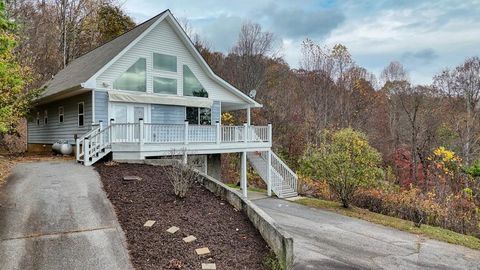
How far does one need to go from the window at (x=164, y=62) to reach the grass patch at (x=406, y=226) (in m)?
8.63

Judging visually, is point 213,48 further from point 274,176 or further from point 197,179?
point 197,179

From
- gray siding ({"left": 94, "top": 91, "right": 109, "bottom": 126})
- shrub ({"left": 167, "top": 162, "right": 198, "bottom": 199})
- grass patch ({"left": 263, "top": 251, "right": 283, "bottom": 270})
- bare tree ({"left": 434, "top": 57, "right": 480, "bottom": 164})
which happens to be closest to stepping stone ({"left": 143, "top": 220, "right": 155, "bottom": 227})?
shrub ({"left": 167, "top": 162, "right": 198, "bottom": 199})

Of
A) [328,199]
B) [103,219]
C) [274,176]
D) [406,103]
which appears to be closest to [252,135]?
[274,176]

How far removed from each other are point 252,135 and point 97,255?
11.7 metres

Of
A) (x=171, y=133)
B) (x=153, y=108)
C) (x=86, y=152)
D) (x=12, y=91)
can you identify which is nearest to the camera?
(x=86, y=152)

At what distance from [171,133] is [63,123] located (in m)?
7.03

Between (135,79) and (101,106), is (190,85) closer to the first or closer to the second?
(135,79)

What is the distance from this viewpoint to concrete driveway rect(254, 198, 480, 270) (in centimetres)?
719

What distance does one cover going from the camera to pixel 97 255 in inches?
202

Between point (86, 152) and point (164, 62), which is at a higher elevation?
point (164, 62)

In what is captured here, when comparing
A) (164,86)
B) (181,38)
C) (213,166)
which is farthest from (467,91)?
(164,86)

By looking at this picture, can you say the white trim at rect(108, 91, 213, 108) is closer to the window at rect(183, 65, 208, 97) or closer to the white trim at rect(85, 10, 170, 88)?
the window at rect(183, 65, 208, 97)

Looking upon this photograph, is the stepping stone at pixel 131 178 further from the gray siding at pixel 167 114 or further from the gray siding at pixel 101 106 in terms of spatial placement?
the gray siding at pixel 167 114

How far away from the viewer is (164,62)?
15609mm
